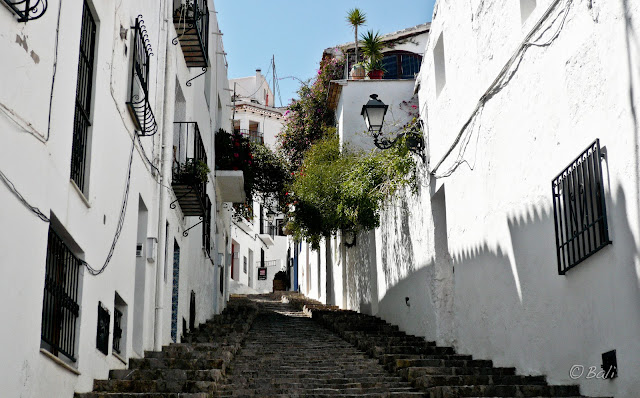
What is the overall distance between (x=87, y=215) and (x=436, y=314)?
21.7 ft

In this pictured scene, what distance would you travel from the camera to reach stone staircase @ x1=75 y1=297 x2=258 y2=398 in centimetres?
810

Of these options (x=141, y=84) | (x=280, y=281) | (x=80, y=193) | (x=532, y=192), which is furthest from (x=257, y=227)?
(x=80, y=193)

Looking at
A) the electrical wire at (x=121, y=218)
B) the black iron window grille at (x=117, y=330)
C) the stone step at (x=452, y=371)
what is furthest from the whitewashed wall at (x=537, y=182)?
the black iron window grille at (x=117, y=330)

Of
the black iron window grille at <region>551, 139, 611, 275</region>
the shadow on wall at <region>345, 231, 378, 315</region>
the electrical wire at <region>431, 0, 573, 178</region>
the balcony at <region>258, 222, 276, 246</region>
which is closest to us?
the black iron window grille at <region>551, 139, 611, 275</region>

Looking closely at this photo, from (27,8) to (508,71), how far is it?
231 inches

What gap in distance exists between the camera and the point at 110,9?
9.14 m

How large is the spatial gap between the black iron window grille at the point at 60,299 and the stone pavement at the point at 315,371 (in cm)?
58

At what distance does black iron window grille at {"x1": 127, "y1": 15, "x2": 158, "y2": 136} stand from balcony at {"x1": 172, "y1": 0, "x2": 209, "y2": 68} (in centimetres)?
191

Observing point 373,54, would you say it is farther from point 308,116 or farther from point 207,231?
point 207,231

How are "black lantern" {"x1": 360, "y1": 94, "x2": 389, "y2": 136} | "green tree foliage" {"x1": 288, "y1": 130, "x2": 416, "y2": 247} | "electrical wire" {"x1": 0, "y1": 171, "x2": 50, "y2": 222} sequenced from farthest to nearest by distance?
"green tree foliage" {"x1": 288, "y1": 130, "x2": 416, "y2": 247}
"black lantern" {"x1": 360, "y1": 94, "x2": 389, "y2": 136}
"electrical wire" {"x1": 0, "y1": 171, "x2": 50, "y2": 222}

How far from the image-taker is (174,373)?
8.77 m

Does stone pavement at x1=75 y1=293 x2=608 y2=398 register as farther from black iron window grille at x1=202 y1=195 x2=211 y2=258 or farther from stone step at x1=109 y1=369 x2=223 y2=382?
black iron window grille at x1=202 y1=195 x2=211 y2=258

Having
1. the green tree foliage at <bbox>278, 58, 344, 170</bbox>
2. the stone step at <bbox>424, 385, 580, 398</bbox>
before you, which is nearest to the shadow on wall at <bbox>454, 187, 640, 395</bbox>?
the stone step at <bbox>424, 385, 580, 398</bbox>

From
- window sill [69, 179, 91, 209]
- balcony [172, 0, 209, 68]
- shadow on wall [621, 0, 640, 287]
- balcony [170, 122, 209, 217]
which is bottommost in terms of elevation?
window sill [69, 179, 91, 209]
